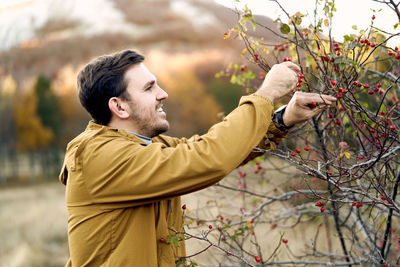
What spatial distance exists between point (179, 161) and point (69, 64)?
93.3ft

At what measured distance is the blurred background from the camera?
23.0 m

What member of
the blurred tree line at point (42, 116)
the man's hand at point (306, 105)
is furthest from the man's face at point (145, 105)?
the blurred tree line at point (42, 116)

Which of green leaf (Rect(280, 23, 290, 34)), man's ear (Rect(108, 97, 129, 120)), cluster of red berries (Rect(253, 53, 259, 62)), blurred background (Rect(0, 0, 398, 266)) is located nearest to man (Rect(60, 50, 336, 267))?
man's ear (Rect(108, 97, 129, 120))

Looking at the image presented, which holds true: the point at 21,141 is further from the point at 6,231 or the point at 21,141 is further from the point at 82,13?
the point at 6,231

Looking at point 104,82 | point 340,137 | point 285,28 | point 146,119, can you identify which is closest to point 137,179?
point 146,119

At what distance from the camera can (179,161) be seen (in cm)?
189

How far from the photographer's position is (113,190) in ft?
6.55

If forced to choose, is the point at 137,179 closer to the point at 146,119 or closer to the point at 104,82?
the point at 146,119

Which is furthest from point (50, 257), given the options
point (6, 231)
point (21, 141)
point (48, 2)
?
point (48, 2)

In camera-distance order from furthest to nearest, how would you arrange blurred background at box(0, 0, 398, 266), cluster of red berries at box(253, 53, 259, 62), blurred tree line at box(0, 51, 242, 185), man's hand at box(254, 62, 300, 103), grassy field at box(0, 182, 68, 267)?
blurred tree line at box(0, 51, 242, 185)
blurred background at box(0, 0, 398, 266)
grassy field at box(0, 182, 68, 267)
cluster of red berries at box(253, 53, 259, 62)
man's hand at box(254, 62, 300, 103)

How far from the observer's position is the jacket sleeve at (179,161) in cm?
187

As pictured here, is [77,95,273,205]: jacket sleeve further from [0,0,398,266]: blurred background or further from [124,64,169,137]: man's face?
[0,0,398,266]: blurred background

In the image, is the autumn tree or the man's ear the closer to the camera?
the autumn tree

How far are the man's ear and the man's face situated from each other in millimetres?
24
